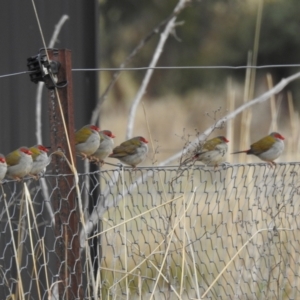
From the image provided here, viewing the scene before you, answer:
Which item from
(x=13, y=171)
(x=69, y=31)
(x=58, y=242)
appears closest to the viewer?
(x=58, y=242)

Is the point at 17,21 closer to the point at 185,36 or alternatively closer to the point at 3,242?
the point at 3,242

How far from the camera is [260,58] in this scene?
64.1 ft

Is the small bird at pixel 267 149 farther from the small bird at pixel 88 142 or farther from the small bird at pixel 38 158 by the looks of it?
the small bird at pixel 38 158

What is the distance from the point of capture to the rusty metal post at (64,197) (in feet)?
12.0

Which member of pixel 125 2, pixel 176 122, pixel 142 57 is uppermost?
pixel 125 2

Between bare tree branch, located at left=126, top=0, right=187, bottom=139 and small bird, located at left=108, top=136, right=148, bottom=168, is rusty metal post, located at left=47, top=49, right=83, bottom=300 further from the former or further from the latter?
bare tree branch, located at left=126, top=0, right=187, bottom=139

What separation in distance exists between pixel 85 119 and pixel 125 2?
13698 mm

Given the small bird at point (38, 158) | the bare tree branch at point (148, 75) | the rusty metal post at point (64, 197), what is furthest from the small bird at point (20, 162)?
the bare tree branch at point (148, 75)

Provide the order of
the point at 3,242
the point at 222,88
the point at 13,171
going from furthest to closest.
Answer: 1. the point at 222,88
2. the point at 3,242
3. the point at 13,171

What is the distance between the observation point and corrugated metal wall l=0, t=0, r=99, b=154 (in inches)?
236

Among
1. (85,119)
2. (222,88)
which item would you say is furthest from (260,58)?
(85,119)

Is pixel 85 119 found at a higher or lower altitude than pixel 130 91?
higher

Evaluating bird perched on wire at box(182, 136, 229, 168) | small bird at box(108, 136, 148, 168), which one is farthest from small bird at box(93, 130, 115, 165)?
bird perched on wire at box(182, 136, 229, 168)

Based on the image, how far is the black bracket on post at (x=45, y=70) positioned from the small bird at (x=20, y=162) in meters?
0.80
